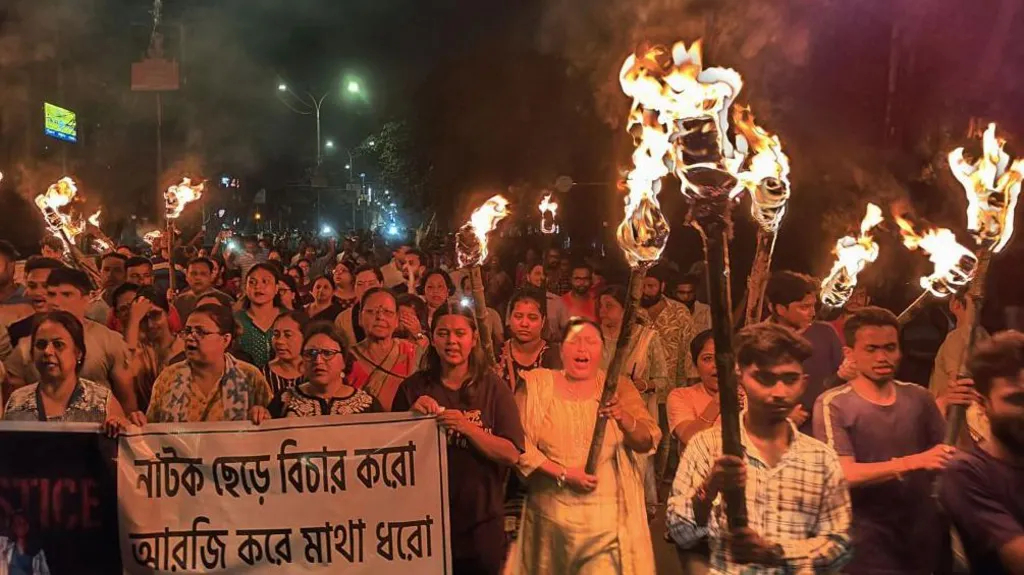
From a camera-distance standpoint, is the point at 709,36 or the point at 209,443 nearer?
the point at 209,443

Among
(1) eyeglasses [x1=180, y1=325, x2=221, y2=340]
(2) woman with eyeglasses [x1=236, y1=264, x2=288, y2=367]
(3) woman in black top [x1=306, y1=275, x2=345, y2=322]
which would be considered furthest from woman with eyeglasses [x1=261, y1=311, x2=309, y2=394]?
(3) woman in black top [x1=306, y1=275, x2=345, y2=322]

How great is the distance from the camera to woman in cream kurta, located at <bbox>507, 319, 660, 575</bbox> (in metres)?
4.41

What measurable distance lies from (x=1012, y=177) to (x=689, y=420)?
78.0 inches

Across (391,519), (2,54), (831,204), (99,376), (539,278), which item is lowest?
(391,519)

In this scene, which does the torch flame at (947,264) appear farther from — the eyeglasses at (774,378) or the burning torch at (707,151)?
the burning torch at (707,151)

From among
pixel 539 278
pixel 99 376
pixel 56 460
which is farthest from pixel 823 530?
pixel 539 278

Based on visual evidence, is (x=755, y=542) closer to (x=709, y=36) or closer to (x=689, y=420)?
(x=689, y=420)

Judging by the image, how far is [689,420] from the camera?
4641mm

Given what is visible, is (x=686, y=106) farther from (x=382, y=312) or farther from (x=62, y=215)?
(x=62, y=215)

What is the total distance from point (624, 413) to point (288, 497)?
6.02ft

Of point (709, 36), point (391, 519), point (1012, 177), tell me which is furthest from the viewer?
point (709, 36)

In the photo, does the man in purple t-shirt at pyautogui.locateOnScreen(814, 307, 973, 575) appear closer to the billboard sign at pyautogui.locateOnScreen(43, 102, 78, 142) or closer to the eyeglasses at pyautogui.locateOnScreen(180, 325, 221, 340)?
the eyeglasses at pyautogui.locateOnScreen(180, 325, 221, 340)

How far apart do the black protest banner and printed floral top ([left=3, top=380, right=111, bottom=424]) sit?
97mm

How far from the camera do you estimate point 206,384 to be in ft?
16.2
